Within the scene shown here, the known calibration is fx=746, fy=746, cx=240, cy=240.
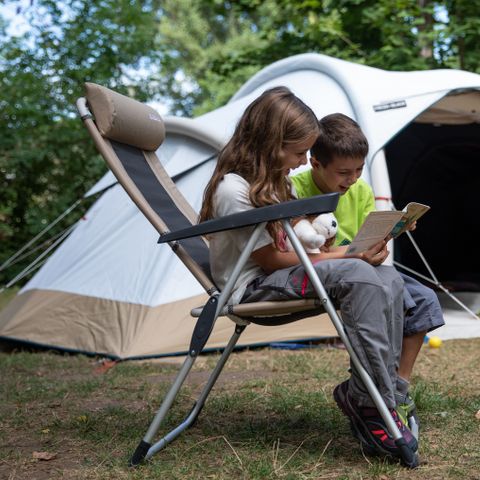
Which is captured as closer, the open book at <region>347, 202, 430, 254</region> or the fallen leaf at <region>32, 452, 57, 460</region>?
the open book at <region>347, 202, 430, 254</region>

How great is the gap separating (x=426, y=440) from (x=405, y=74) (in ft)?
9.11

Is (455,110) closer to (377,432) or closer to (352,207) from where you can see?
(352,207)

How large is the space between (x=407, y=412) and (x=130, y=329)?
2.20 meters

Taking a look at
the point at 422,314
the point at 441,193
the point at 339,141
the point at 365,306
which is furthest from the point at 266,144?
the point at 441,193

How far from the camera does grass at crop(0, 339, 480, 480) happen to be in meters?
2.16

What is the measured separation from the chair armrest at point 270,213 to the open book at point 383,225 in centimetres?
17

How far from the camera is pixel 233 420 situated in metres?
2.72

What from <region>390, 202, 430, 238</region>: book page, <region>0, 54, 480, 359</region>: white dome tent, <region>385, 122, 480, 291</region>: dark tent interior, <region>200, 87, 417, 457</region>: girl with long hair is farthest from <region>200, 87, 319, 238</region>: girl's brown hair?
<region>385, 122, 480, 291</region>: dark tent interior

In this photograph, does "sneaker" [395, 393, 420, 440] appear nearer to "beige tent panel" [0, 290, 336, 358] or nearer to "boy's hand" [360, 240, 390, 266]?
"boy's hand" [360, 240, 390, 266]

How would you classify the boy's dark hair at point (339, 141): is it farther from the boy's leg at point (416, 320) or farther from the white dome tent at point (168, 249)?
the white dome tent at point (168, 249)

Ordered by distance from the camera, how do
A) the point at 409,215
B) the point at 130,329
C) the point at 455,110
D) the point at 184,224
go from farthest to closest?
the point at 455,110, the point at 130,329, the point at 184,224, the point at 409,215

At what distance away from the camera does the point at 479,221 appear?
6.48m

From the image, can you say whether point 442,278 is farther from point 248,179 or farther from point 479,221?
point 248,179

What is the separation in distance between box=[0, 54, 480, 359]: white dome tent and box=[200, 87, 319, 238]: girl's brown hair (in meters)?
1.81
